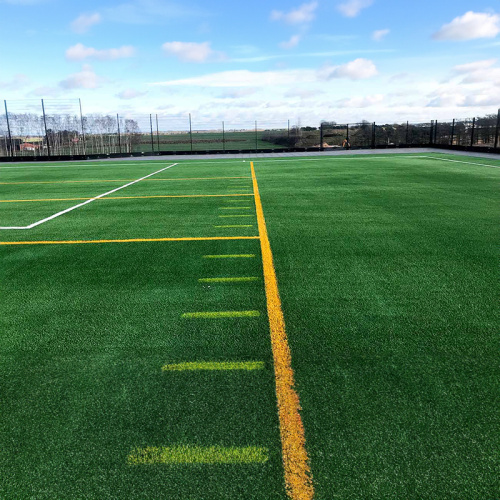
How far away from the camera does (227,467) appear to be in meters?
1.89

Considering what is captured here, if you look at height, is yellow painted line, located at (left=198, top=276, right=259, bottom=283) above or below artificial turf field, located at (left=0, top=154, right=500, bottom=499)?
above

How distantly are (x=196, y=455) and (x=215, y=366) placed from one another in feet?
2.40

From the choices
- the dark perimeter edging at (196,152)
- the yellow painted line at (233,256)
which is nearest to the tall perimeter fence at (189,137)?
the dark perimeter edging at (196,152)

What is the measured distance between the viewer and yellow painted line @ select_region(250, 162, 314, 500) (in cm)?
181

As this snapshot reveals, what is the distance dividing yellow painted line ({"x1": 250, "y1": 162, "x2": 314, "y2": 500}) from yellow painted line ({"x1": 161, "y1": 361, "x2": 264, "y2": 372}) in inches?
5.6

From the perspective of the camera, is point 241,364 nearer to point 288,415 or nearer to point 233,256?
point 288,415

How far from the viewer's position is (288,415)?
7.24 ft

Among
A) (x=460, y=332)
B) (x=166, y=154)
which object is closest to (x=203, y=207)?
(x=460, y=332)

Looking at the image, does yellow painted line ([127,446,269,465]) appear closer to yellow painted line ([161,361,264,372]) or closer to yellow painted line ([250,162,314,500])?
yellow painted line ([250,162,314,500])

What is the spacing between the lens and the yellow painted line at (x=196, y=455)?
6.31 ft

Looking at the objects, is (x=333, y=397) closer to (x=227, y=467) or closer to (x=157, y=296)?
(x=227, y=467)

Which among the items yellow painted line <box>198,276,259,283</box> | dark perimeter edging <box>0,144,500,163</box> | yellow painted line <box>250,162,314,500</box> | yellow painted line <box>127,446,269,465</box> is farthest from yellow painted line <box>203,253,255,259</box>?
dark perimeter edging <box>0,144,500,163</box>

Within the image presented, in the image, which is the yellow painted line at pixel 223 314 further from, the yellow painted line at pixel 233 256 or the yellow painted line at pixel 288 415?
the yellow painted line at pixel 233 256

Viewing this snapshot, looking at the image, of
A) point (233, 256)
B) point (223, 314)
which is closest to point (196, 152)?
point (233, 256)
